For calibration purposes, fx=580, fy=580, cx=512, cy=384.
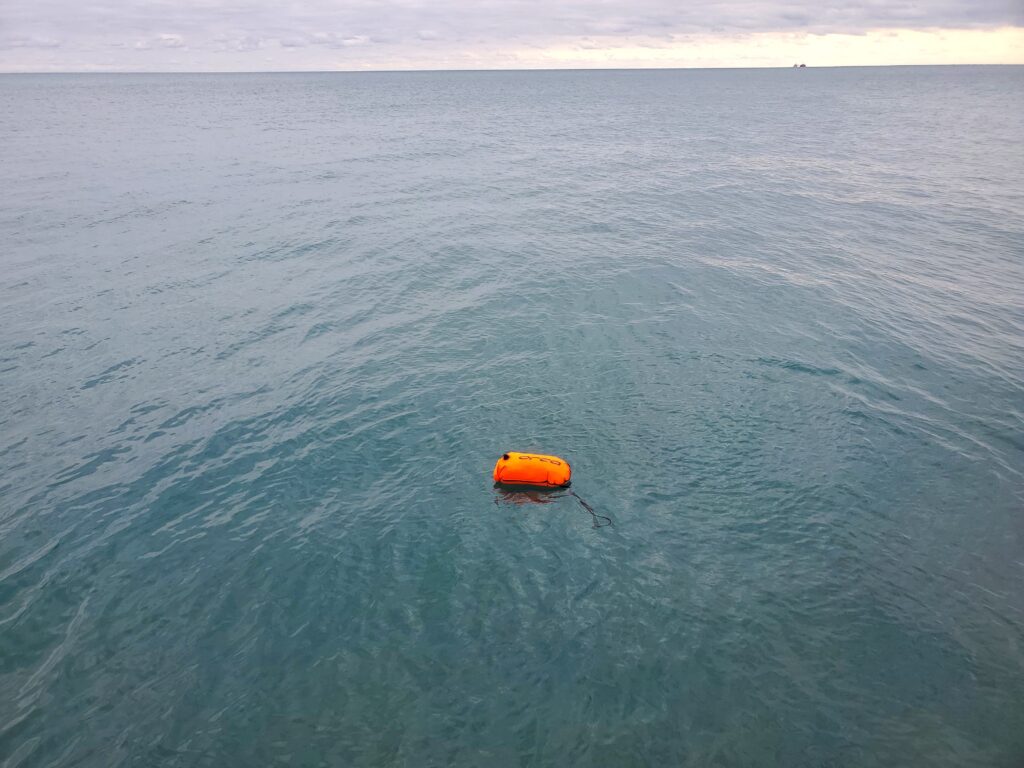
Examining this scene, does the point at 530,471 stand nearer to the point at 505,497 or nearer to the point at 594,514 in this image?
the point at 505,497

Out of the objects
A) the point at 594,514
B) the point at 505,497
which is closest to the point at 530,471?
the point at 505,497

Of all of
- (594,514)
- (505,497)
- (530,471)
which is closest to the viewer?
(594,514)

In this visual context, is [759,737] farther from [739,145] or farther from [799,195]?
[739,145]

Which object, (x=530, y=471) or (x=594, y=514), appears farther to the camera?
(x=530, y=471)

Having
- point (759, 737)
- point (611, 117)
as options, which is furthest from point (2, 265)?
point (611, 117)

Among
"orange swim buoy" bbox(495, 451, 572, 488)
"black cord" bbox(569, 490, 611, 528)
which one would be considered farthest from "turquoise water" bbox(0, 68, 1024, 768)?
"orange swim buoy" bbox(495, 451, 572, 488)

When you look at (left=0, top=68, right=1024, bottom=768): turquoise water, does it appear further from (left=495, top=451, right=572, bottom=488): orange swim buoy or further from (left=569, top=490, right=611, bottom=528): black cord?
(left=495, top=451, right=572, bottom=488): orange swim buoy
